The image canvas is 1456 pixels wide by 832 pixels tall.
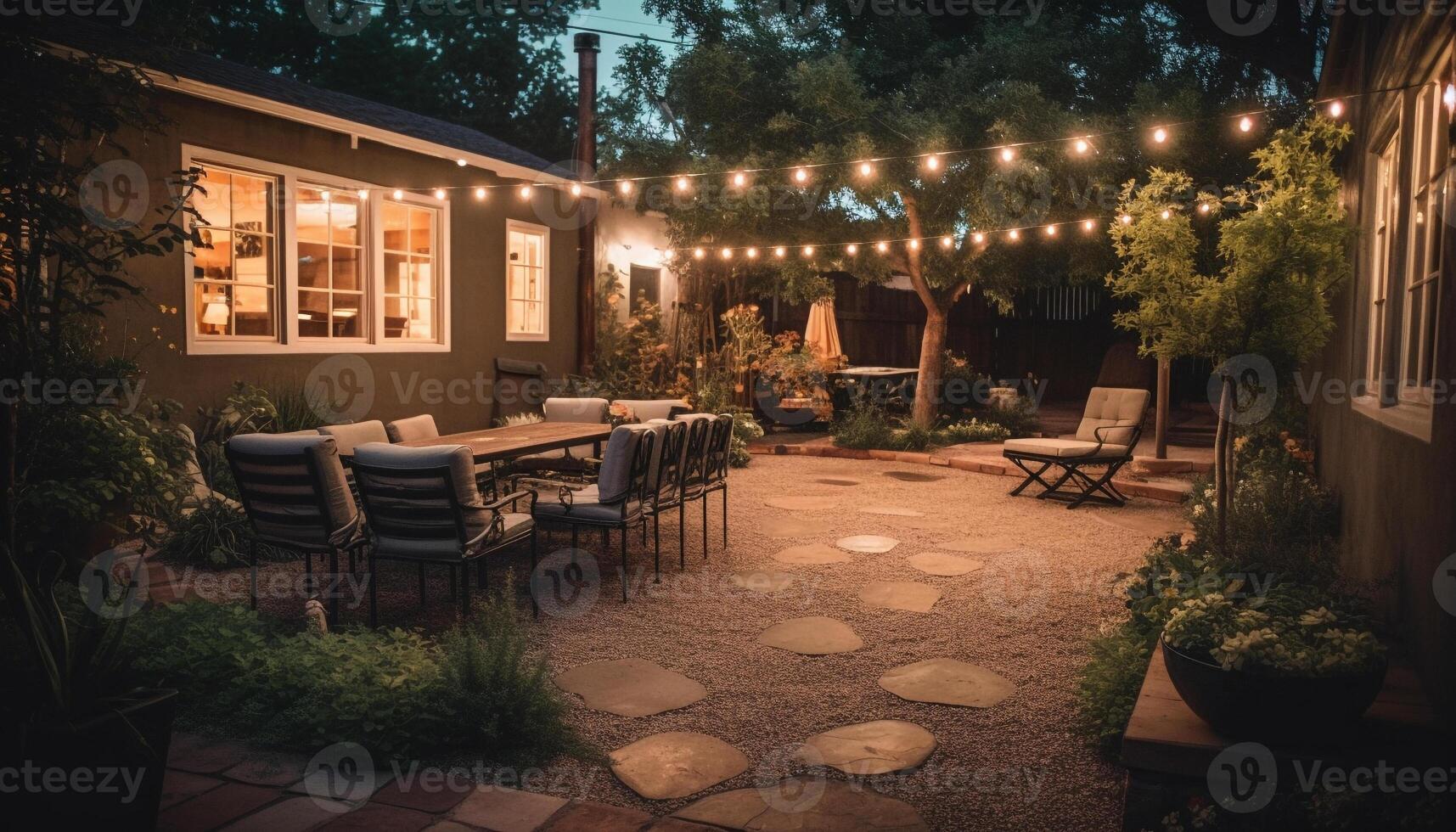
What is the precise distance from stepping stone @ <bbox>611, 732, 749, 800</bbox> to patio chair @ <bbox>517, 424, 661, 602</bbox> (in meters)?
2.08

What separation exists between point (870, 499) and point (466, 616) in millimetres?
5002

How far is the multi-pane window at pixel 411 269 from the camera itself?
33.8 feet

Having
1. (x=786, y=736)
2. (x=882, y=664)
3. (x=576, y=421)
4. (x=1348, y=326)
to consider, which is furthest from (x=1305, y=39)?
(x=786, y=736)

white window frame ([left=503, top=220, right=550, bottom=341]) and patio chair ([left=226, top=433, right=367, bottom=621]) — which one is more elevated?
white window frame ([left=503, top=220, right=550, bottom=341])

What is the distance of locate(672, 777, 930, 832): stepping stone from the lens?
→ 3023mm

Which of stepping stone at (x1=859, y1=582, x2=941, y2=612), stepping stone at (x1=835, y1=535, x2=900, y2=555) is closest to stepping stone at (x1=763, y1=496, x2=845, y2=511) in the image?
stepping stone at (x1=835, y1=535, x2=900, y2=555)

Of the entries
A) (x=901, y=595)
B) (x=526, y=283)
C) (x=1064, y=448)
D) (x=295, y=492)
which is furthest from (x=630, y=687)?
(x=526, y=283)

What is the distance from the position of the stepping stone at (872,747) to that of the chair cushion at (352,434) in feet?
12.6

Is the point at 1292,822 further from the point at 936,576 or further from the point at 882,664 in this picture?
the point at 936,576

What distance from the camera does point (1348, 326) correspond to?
18.5 ft

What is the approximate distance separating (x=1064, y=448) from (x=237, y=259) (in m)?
7.39

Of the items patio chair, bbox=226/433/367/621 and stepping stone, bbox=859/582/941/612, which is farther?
stepping stone, bbox=859/582/941/612

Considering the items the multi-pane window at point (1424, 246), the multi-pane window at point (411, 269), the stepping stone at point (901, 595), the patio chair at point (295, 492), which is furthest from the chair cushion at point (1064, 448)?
the patio chair at point (295, 492)

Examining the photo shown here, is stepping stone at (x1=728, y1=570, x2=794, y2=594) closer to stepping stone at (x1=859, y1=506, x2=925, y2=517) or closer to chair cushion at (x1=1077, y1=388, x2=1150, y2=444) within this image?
stepping stone at (x1=859, y1=506, x2=925, y2=517)
